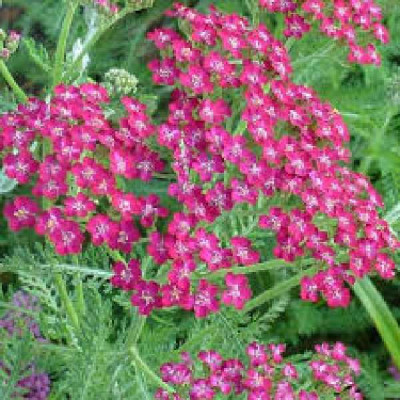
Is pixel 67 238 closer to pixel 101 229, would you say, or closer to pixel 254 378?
pixel 101 229

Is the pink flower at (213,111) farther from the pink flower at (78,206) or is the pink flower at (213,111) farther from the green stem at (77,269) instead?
the green stem at (77,269)

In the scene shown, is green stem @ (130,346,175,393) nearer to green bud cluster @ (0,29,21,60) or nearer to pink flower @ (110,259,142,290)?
pink flower @ (110,259,142,290)

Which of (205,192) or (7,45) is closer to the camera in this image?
(205,192)

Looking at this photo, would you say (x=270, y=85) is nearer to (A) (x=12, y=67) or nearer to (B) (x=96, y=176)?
(B) (x=96, y=176)

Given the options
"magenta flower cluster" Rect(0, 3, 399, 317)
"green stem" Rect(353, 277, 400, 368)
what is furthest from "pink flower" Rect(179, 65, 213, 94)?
"green stem" Rect(353, 277, 400, 368)

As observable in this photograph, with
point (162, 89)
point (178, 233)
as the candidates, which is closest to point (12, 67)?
point (162, 89)

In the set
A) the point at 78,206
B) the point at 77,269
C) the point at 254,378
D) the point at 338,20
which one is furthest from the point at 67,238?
the point at 338,20
